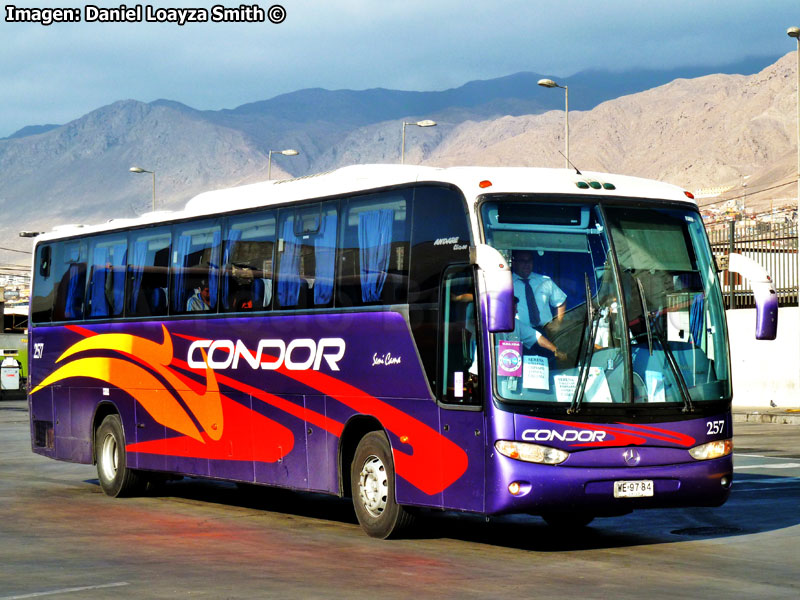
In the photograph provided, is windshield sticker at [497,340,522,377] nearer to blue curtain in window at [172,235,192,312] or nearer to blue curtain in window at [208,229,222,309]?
blue curtain in window at [208,229,222,309]

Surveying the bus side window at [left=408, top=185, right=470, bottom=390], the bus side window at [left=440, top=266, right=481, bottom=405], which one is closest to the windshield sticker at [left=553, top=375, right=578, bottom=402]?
the bus side window at [left=440, top=266, right=481, bottom=405]

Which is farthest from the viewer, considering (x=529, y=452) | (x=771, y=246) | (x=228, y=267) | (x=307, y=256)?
(x=771, y=246)

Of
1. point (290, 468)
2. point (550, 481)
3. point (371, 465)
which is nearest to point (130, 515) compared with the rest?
point (290, 468)

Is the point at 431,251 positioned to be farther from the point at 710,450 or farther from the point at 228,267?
the point at 228,267

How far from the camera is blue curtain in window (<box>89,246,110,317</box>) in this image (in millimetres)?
18828

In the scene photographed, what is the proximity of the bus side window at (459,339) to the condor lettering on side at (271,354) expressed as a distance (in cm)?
171

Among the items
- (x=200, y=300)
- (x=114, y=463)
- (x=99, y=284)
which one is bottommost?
(x=114, y=463)

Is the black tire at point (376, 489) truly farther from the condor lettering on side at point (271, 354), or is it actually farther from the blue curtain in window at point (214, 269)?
the blue curtain in window at point (214, 269)

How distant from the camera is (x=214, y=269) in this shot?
53.5 ft

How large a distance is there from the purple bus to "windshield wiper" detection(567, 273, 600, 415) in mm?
18

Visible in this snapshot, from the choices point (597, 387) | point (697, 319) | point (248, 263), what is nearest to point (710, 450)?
point (697, 319)

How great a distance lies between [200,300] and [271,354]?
177 cm

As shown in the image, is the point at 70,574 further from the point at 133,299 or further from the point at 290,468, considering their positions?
the point at 133,299

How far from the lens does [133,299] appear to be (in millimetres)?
18062
